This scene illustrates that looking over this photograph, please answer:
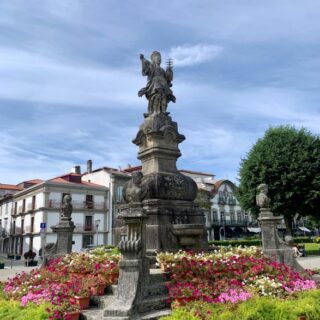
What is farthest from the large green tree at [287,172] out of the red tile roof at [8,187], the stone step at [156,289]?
the red tile roof at [8,187]

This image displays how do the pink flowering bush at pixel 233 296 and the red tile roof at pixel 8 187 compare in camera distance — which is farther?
the red tile roof at pixel 8 187

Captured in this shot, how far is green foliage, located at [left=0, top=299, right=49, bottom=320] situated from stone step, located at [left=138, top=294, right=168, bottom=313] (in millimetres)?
1602

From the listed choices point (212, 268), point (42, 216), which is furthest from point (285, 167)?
point (42, 216)

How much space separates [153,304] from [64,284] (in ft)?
6.08

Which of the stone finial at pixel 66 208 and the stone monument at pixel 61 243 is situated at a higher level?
the stone finial at pixel 66 208

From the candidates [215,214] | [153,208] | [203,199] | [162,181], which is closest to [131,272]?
[153,208]

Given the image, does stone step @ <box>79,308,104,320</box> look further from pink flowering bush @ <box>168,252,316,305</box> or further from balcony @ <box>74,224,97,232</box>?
balcony @ <box>74,224,97,232</box>

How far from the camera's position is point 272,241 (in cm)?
1096

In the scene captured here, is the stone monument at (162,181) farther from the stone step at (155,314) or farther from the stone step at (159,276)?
the stone step at (155,314)

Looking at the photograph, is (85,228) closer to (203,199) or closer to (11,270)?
(203,199)

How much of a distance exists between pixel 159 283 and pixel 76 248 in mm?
38946

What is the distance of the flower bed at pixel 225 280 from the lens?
20.3ft

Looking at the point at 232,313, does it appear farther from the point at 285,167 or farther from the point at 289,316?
the point at 285,167

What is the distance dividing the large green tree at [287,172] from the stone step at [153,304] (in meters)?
21.1
